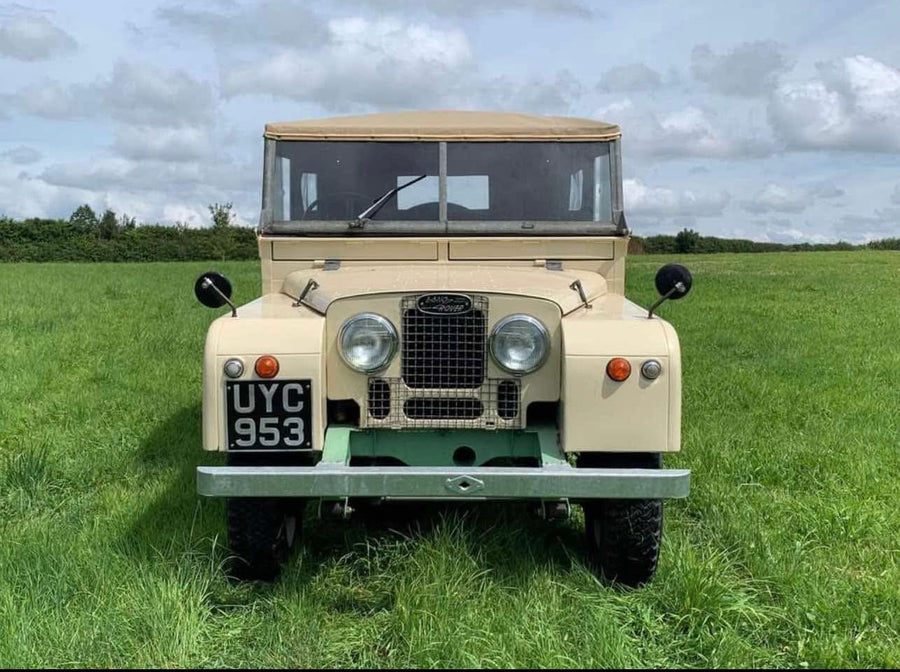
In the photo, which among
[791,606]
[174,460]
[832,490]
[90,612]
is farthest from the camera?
[174,460]

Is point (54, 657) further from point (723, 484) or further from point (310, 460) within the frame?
point (723, 484)

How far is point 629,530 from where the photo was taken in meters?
3.42

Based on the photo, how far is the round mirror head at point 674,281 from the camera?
3600 millimetres

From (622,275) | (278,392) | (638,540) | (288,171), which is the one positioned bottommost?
(638,540)

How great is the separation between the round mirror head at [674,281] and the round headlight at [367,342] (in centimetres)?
124

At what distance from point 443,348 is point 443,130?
1691 millimetres

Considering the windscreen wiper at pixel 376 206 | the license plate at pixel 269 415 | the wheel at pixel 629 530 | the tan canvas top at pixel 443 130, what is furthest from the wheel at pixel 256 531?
the tan canvas top at pixel 443 130

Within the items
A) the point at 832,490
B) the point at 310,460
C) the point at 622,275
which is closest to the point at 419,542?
the point at 310,460

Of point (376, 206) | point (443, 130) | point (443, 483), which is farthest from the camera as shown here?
point (443, 130)

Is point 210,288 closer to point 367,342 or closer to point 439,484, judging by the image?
point 367,342

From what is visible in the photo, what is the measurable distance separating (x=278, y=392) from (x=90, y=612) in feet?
3.65

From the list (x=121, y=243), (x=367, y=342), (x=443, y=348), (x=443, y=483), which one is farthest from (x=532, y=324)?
(x=121, y=243)

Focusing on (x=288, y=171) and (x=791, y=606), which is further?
(x=288, y=171)

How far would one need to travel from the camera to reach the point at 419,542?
3.78 meters
